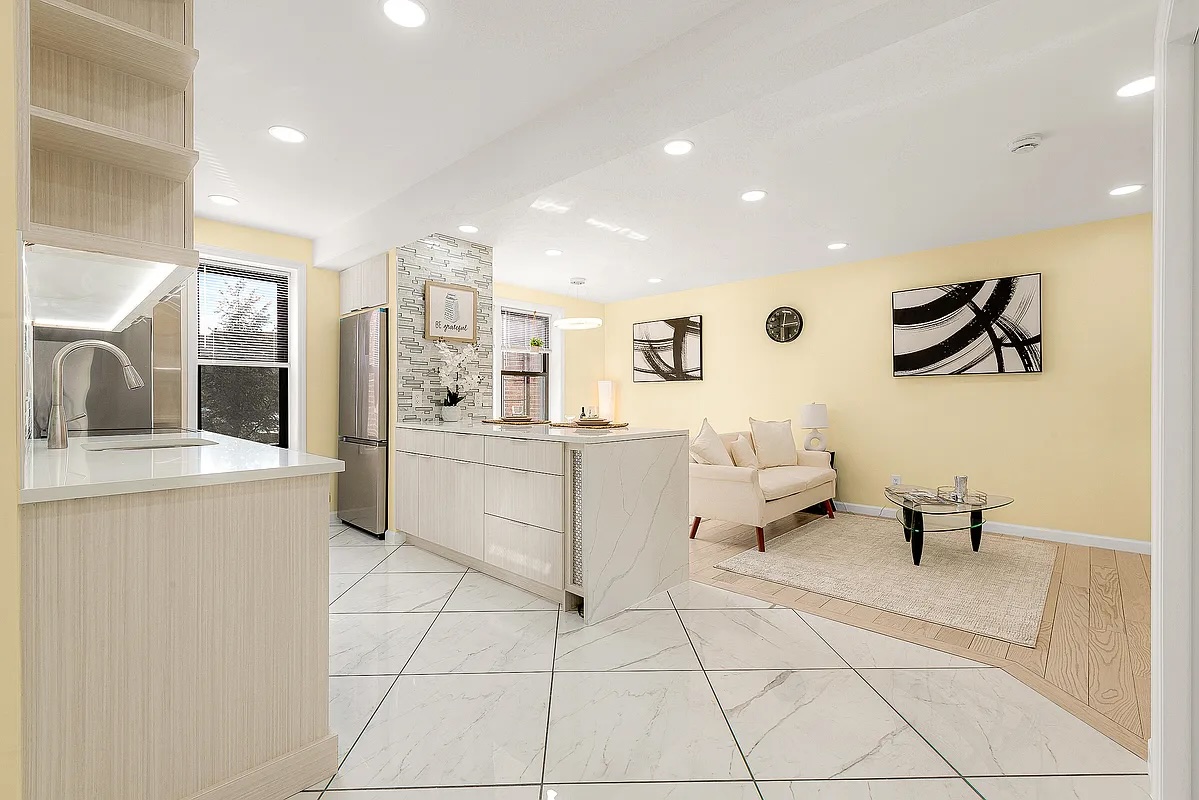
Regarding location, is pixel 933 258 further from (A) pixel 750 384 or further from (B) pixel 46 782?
(B) pixel 46 782

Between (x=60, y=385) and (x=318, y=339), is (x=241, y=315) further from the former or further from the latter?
(x=60, y=385)

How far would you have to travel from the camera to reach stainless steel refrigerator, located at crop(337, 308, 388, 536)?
170 inches

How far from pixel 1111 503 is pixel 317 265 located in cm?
671

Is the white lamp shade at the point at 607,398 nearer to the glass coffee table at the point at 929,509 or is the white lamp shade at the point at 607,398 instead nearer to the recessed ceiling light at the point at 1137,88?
the glass coffee table at the point at 929,509

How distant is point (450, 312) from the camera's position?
456 cm

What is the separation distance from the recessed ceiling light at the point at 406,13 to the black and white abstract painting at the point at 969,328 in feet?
15.3

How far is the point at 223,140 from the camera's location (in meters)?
2.93

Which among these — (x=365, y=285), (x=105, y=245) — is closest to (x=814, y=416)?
(x=365, y=285)

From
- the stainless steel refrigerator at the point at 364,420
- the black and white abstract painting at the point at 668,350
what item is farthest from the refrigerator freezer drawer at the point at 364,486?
the black and white abstract painting at the point at 668,350

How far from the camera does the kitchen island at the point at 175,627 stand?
3.98 feet

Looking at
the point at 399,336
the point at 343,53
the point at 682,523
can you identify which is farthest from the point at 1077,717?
the point at 399,336

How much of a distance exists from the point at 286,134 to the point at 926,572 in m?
4.64

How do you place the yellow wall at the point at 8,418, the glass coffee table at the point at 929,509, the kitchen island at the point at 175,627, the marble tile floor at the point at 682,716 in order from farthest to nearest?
the glass coffee table at the point at 929,509, the marble tile floor at the point at 682,716, the kitchen island at the point at 175,627, the yellow wall at the point at 8,418

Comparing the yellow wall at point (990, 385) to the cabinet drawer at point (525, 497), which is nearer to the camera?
the cabinet drawer at point (525, 497)
